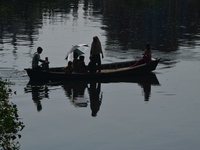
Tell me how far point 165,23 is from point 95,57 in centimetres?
3119

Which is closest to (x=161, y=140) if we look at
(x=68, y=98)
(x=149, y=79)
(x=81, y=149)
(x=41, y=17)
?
(x=81, y=149)

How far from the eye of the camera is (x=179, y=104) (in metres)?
27.6

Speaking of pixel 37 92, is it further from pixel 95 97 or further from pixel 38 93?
pixel 95 97

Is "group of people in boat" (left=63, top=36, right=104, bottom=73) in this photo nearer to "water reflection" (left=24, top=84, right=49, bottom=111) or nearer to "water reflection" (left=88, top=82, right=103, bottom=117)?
"water reflection" (left=88, top=82, right=103, bottom=117)

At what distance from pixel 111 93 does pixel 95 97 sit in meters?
1.05

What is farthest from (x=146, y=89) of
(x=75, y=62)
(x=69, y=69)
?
(x=69, y=69)

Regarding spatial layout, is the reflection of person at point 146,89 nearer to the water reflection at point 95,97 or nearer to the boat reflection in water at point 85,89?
the boat reflection in water at point 85,89

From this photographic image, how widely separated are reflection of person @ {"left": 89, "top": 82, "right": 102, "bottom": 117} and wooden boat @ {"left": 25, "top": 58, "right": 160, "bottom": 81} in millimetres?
710

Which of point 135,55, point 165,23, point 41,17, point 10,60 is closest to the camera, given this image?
point 10,60

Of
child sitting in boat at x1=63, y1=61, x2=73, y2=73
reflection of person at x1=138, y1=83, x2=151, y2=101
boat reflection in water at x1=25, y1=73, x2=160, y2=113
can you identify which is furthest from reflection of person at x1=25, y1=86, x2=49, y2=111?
reflection of person at x1=138, y1=83, x2=151, y2=101

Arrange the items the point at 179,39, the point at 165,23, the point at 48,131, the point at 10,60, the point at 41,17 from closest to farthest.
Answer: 1. the point at 48,131
2. the point at 10,60
3. the point at 179,39
4. the point at 165,23
5. the point at 41,17

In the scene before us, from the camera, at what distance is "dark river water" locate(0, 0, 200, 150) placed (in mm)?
22328

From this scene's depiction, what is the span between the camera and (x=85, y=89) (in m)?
31.1

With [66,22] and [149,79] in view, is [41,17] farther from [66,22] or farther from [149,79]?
[149,79]
